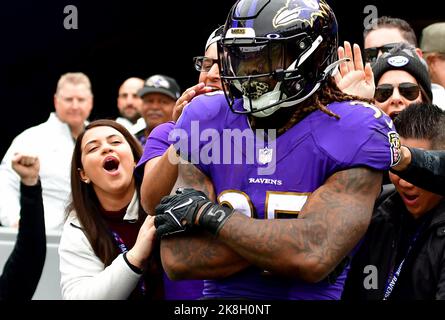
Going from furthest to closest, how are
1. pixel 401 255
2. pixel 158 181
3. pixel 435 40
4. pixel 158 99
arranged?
pixel 158 99
pixel 435 40
pixel 401 255
pixel 158 181

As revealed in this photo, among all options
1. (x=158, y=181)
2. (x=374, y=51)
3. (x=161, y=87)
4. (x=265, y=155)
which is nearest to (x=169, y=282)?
(x=158, y=181)

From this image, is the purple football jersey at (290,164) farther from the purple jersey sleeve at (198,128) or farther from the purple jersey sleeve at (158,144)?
the purple jersey sleeve at (158,144)

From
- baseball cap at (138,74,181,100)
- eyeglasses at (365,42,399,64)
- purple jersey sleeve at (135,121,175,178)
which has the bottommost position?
baseball cap at (138,74,181,100)

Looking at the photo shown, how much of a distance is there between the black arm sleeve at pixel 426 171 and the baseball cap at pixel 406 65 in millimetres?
1158

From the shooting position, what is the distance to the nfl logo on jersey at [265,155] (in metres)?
3.12

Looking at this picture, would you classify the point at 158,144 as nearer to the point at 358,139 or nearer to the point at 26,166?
the point at 26,166

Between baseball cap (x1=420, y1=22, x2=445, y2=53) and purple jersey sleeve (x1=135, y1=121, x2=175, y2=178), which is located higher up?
baseball cap (x1=420, y1=22, x2=445, y2=53)

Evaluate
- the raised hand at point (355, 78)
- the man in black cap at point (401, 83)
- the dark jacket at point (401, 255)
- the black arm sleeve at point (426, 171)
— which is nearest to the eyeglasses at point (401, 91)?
the man in black cap at point (401, 83)

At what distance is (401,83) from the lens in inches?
188

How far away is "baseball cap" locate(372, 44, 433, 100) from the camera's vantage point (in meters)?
4.79

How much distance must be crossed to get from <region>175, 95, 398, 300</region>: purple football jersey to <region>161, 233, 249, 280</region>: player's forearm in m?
0.07

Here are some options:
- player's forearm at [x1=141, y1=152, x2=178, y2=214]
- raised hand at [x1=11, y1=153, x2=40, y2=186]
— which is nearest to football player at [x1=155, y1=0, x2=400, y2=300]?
player's forearm at [x1=141, y1=152, x2=178, y2=214]

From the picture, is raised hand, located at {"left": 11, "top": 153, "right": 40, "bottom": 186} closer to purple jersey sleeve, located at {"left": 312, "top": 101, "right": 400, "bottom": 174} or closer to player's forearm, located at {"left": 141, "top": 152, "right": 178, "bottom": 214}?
player's forearm, located at {"left": 141, "top": 152, "right": 178, "bottom": 214}

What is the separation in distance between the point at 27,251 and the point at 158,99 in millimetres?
3114
